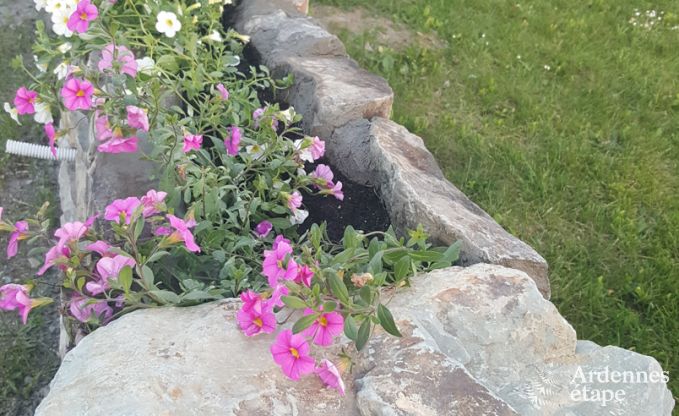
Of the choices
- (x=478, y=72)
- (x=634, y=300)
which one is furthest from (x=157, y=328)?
(x=478, y=72)

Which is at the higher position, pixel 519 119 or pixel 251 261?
pixel 251 261

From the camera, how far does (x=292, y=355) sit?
1436 mm

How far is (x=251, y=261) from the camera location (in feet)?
6.53

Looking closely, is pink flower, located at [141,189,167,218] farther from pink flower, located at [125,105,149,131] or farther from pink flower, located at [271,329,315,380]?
pink flower, located at [271,329,315,380]

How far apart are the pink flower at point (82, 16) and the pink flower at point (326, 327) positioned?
139 centimetres

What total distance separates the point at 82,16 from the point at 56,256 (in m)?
0.96

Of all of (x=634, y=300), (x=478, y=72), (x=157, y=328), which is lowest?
(x=634, y=300)

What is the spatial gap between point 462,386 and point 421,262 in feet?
1.64

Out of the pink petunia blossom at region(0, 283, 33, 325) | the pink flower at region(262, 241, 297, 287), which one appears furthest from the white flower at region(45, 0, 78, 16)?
the pink flower at region(262, 241, 297, 287)

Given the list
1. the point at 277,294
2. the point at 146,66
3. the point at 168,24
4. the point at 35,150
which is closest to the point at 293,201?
the point at 277,294

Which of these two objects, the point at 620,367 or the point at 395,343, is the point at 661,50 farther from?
the point at 395,343

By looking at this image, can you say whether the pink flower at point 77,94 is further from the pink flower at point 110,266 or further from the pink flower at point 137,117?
the pink flower at point 110,266

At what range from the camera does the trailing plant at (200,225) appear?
60.7 inches

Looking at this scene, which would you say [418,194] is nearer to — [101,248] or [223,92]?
[223,92]
